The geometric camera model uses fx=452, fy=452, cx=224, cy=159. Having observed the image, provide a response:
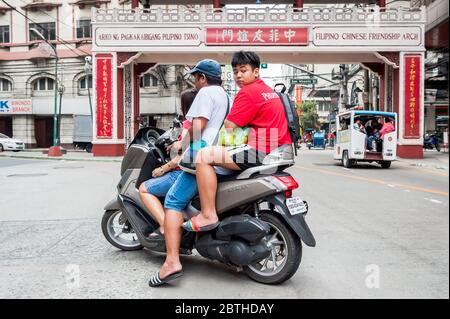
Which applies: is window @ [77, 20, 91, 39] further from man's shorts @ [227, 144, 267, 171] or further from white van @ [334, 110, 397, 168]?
man's shorts @ [227, 144, 267, 171]

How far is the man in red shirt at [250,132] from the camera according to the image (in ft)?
10.8

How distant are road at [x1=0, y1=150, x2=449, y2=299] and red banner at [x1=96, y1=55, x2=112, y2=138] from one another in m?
13.4

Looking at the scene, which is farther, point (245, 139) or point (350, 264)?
point (350, 264)

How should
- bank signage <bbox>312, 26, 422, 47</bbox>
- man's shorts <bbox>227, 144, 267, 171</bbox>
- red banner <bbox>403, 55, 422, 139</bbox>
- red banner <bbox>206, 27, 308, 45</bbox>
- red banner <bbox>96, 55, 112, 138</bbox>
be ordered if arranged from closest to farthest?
man's shorts <bbox>227, 144, 267, 171</bbox>
red banner <bbox>403, 55, 422, 139</bbox>
bank signage <bbox>312, 26, 422, 47</bbox>
red banner <bbox>206, 27, 308, 45</bbox>
red banner <bbox>96, 55, 112, 138</bbox>

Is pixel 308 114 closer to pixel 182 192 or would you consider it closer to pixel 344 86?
pixel 344 86

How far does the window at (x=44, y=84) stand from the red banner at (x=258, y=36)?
61.3ft

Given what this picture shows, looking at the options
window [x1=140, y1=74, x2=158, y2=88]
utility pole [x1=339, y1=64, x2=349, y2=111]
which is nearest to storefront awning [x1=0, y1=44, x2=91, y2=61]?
window [x1=140, y1=74, x2=158, y2=88]

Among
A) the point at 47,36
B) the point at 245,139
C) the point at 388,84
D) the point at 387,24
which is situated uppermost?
the point at 47,36

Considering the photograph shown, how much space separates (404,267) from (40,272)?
10.2ft

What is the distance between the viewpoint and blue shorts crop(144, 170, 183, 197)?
3771 mm
